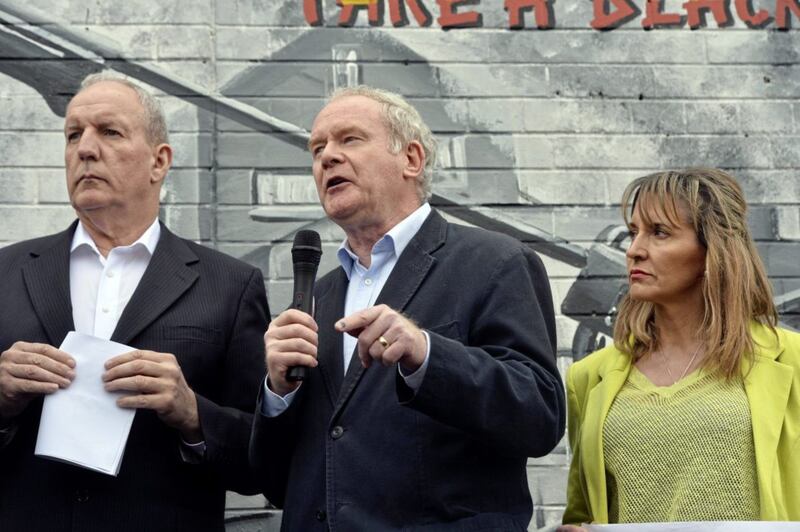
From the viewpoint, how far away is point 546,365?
8.82ft

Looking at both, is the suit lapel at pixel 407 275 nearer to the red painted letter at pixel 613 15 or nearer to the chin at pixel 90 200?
the chin at pixel 90 200

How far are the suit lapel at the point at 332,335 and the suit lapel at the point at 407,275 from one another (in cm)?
6

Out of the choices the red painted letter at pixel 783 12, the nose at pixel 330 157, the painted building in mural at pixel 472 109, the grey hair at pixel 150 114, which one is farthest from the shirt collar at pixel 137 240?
the red painted letter at pixel 783 12

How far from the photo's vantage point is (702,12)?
4.52 metres

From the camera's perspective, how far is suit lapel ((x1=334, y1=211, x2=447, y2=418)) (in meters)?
2.74

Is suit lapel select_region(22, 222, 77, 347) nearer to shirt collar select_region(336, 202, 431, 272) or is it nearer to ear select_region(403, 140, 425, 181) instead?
shirt collar select_region(336, 202, 431, 272)

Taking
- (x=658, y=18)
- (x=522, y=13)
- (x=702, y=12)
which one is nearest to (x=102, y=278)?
(x=522, y=13)

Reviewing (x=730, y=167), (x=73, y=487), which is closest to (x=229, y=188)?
(x=73, y=487)

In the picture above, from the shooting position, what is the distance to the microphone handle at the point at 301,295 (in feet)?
8.10

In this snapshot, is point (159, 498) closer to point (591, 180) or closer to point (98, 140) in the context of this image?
point (98, 140)

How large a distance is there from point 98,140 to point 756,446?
1.92 m

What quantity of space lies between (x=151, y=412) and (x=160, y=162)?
2.61 ft

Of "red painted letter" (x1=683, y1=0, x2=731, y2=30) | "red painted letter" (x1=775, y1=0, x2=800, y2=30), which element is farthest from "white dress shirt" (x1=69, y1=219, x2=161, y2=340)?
"red painted letter" (x1=775, y1=0, x2=800, y2=30)

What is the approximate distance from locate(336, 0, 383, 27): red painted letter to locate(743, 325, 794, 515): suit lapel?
1.98 meters
